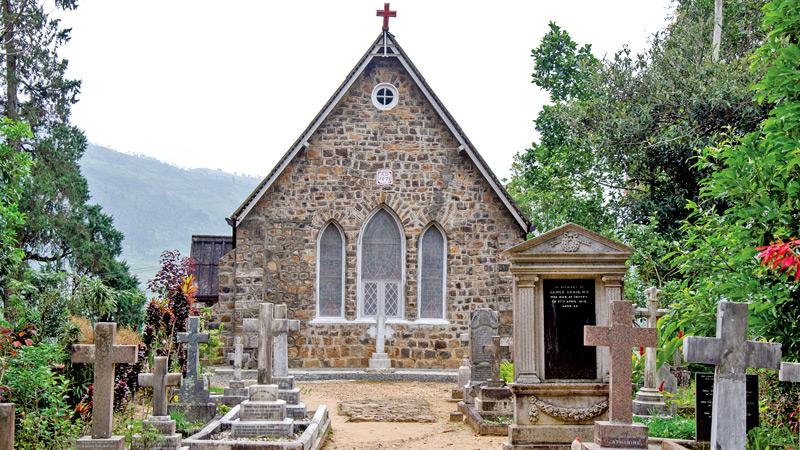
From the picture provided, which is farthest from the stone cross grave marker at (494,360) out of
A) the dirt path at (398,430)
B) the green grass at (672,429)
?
the green grass at (672,429)

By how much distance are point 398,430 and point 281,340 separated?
101 inches

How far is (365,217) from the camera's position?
23.9 metres

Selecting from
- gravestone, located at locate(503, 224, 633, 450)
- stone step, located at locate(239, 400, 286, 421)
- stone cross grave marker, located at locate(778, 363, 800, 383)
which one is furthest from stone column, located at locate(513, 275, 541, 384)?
stone cross grave marker, located at locate(778, 363, 800, 383)

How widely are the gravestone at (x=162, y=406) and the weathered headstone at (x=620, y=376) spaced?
5.17 metres

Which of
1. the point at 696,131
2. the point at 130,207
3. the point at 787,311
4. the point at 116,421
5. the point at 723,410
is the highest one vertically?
the point at 130,207

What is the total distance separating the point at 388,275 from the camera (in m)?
24.0

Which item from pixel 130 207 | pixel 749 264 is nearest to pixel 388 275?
pixel 749 264

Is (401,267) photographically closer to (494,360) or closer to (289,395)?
(494,360)

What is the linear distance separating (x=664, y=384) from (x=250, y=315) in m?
11.3

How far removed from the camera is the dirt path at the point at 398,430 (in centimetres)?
1337

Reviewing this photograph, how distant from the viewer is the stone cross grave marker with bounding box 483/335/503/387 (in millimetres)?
15289

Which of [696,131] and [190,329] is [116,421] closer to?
[190,329]

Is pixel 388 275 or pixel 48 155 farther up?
pixel 48 155

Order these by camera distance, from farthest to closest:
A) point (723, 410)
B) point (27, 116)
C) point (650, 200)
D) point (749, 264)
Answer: point (27, 116)
point (650, 200)
point (749, 264)
point (723, 410)
